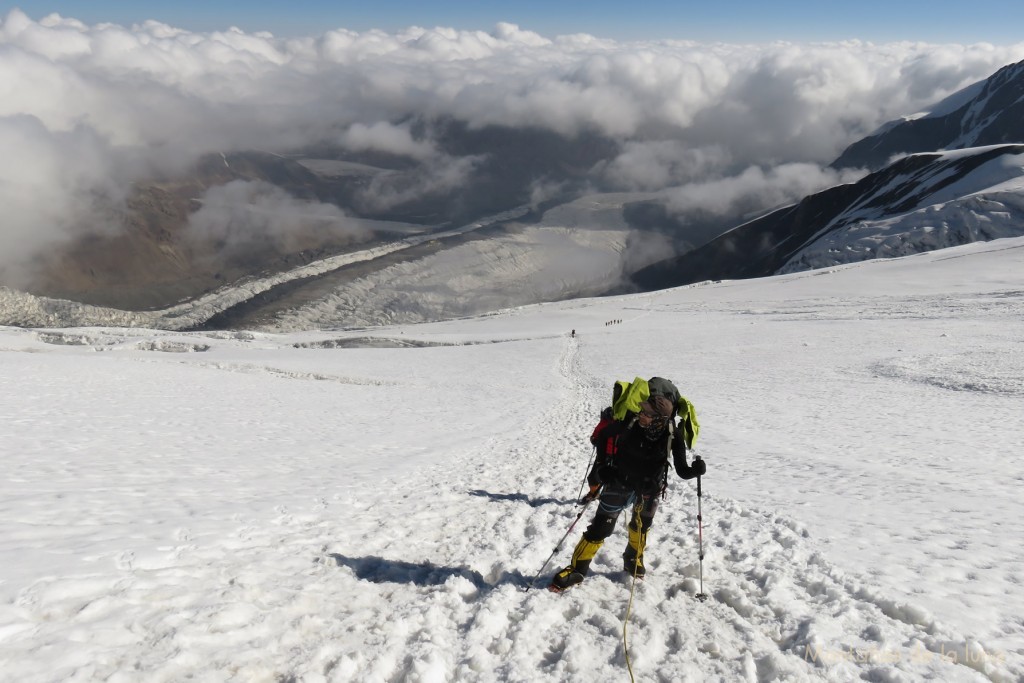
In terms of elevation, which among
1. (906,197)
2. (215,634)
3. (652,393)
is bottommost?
Result: (215,634)

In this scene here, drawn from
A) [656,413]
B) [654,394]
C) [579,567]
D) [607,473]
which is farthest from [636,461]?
[579,567]

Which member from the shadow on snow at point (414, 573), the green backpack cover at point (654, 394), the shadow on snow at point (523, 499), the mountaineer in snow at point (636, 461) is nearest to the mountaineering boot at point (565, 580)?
the mountaineer in snow at point (636, 461)

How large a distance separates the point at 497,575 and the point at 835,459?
32.9 ft

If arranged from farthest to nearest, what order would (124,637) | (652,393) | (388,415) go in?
(388,415)
(652,393)
(124,637)

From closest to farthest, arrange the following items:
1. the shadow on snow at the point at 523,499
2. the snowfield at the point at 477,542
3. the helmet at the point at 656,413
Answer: the snowfield at the point at 477,542 < the helmet at the point at 656,413 < the shadow on snow at the point at 523,499

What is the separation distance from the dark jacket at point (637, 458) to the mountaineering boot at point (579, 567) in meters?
0.73

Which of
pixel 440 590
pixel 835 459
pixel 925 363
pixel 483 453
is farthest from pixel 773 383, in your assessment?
pixel 440 590

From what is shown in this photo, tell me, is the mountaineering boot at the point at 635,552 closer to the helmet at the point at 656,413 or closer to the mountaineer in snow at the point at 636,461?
the mountaineer in snow at the point at 636,461

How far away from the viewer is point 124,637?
16.4 feet

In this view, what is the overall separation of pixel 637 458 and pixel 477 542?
9.46ft

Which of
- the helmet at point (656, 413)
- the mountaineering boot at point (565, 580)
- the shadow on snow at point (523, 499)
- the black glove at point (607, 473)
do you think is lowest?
the shadow on snow at point (523, 499)

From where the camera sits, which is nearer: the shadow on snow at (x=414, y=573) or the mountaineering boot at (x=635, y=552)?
the shadow on snow at (x=414, y=573)

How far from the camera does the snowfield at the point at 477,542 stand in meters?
5.28

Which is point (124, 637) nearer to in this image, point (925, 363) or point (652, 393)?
point (652, 393)
